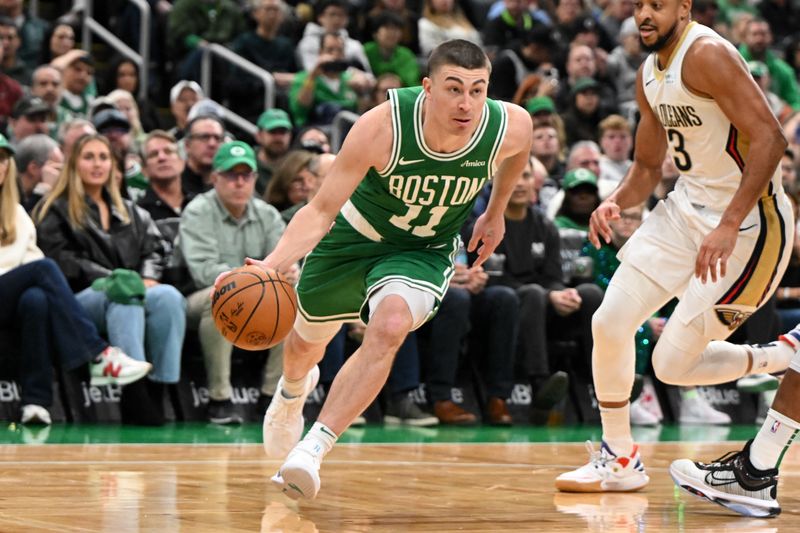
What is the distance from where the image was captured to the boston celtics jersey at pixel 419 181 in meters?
5.83

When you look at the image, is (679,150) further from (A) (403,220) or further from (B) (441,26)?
(B) (441,26)

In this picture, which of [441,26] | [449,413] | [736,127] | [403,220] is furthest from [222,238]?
[441,26]

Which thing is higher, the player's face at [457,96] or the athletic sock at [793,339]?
the player's face at [457,96]

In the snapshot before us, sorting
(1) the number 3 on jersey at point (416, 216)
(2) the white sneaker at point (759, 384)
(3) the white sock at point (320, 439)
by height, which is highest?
(1) the number 3 on jersey at point (416, 216)

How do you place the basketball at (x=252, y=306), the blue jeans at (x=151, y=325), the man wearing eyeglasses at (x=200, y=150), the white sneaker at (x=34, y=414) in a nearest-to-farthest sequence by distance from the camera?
the basketball at (x=252, y=306)
the white sneaker at (x=34, y=414)
the blue jeans at (x=151, y=325)
the man wearing eyeglasses at (x=200, y=150)

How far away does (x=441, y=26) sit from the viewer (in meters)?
15.0

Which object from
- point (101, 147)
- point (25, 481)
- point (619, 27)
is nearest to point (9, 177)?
point (101, 147)

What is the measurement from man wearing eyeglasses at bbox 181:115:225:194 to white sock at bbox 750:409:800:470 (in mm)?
5955

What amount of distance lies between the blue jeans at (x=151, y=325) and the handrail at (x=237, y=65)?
4130 millimetres

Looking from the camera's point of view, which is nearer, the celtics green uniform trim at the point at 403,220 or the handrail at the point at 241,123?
the celtics green uniform trim at the point at 403,220

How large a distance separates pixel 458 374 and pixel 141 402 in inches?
96.9

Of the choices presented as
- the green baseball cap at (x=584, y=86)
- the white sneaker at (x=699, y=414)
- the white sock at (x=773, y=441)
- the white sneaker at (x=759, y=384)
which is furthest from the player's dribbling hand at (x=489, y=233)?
the green baseball cap at (x=584, y=86)

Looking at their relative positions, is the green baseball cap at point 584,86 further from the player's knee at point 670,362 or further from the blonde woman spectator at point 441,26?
the player's knee at point 670,362

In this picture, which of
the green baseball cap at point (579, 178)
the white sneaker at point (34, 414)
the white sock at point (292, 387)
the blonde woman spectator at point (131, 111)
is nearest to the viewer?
the white sock at point (292, 387)
